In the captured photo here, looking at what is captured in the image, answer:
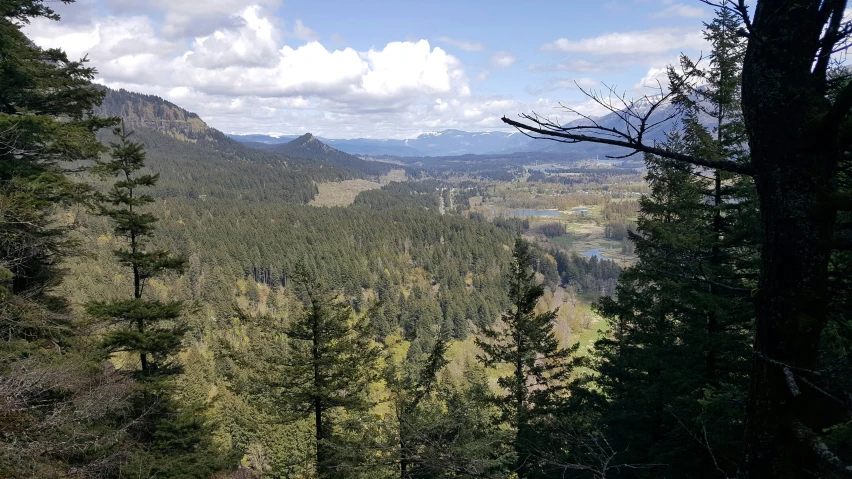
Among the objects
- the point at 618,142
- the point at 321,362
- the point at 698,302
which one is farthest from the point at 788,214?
the point at 321,362

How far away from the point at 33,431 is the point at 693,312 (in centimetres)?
1298

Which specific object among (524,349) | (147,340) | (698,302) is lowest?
(524,349)

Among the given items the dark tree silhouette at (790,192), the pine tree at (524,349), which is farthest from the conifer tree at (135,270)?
the dark tree silhouette at (790,192)

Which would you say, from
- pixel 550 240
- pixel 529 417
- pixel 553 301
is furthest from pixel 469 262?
pixel 529 417

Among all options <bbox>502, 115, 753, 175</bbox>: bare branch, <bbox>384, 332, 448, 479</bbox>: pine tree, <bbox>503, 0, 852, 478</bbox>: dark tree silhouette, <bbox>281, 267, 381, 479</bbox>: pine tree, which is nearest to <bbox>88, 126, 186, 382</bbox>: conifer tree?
<bbox>281, 267, 381, 479</bbox>: pine tree

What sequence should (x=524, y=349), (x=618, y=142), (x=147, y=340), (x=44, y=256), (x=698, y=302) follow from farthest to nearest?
(x=524, y=349)
(x=147, y=340)
(x=44, y=256)
(x=698, y=302)
(x=618, y=142)

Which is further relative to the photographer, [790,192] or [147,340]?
[147,340]

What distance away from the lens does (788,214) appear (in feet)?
8.71

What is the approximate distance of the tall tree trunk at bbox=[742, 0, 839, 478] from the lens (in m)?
2.61

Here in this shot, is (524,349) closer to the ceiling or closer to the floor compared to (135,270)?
closer to the floor

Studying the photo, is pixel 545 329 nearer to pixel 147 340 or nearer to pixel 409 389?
pixel 409 389

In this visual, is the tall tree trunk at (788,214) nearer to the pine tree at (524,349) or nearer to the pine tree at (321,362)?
the pine tree at (321,362)

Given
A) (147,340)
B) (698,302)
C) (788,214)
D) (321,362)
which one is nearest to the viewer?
(788,214)

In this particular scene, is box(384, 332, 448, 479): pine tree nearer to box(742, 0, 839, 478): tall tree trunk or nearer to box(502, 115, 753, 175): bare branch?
box(742, 0, 839, 478): tall tree trunk
